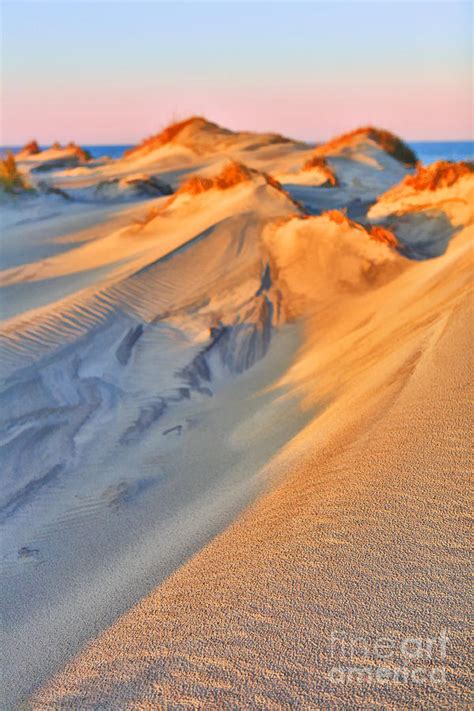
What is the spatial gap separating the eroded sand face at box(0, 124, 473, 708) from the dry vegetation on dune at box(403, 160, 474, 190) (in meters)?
0.14

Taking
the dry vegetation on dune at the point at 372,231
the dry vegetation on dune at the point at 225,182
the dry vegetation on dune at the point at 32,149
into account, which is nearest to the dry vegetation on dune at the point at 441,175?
the dry vegetation on dune at the point at 372,231

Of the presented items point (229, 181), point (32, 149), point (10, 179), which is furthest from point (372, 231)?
point (32, 149)

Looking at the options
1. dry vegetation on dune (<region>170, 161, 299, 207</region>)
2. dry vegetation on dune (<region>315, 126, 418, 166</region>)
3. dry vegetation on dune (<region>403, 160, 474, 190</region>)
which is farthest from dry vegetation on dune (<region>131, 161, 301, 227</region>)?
dry vegetation on dune (<region>315, 126, 418, 166</region>)

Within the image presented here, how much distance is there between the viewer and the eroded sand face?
6.31 feet

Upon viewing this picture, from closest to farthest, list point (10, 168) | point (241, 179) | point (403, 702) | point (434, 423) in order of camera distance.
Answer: point (403, 702) → point (434, 423) → point (241, 179) → point (10, 168)

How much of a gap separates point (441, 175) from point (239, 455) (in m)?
4.87

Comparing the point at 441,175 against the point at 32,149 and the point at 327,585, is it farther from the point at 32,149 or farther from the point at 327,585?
the point at 32,149

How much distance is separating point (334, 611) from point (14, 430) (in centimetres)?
287

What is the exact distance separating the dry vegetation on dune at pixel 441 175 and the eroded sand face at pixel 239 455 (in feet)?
0.47

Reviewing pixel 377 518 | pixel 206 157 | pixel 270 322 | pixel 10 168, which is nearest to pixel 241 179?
pixel 270 322

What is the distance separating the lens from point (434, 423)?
Answer: 113 inches

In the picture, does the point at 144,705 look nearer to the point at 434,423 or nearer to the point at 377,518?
the point at 377,518

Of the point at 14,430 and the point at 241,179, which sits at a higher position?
the point at 241,179

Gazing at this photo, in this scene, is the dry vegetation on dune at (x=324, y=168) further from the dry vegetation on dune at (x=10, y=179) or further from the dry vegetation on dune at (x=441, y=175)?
the dry vegetation on dune at (x=10, y=179)
